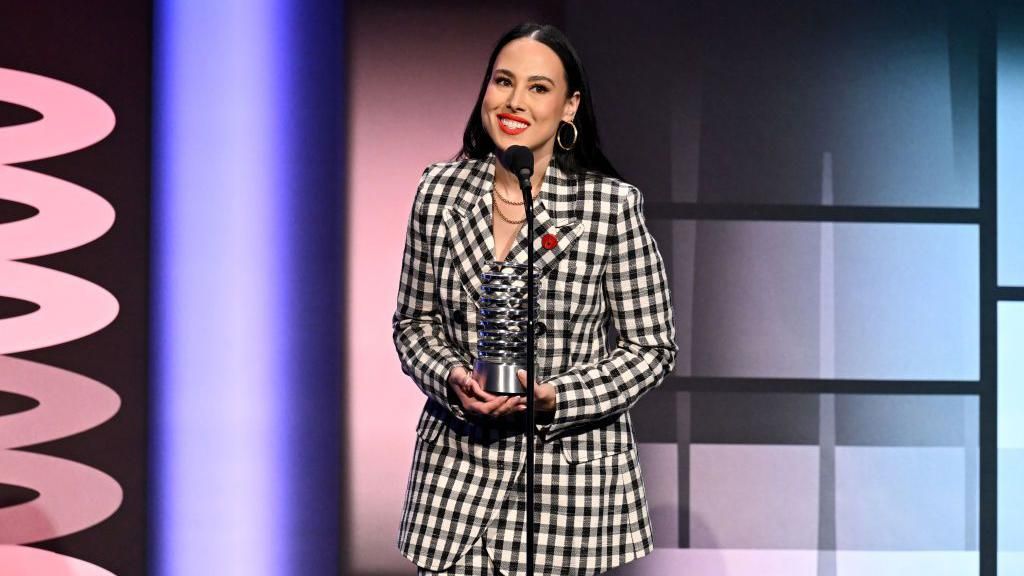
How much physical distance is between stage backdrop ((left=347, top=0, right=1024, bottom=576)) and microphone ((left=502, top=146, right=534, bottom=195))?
67.7 inches

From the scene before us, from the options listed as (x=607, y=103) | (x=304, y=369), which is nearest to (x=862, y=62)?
(x=607, y=103)

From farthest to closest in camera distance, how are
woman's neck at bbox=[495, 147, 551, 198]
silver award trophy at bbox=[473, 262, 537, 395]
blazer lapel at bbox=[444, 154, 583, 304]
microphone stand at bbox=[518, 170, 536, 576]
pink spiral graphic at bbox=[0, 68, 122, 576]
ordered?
1. pink spiral graphic at bbox=[0, 68, 122, 576]
2. woman's neck at bbox=[495, 147, 551, 198]
3. blazer lapel at bbox=[444, 154, 583, 304]
4. silver award trophy at bbox=[473, 262, 537, 395]
5. microphone stand at bbox=[518, 170, 536, 576]

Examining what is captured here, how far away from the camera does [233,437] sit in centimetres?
327

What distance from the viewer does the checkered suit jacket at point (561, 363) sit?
1.81 meters

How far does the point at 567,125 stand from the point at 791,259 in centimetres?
158

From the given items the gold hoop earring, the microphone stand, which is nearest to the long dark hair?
the gold hoop earring

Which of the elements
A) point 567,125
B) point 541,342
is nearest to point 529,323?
point 541,342

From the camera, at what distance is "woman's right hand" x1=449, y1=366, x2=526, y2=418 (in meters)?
1.66

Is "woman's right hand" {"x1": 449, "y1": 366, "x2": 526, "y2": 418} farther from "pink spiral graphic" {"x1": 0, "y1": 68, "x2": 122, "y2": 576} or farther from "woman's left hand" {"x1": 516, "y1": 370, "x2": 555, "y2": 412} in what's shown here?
"pink spiral graphic" {"x1": 0, "y1": 68, "x2": 122, "y2": 576}

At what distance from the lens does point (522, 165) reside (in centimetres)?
160

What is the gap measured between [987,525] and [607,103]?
181 cm

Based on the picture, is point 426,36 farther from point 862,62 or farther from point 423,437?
point 423,437

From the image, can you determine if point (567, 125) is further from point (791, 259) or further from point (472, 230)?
point (791, 259)

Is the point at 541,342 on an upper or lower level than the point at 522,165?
lower
